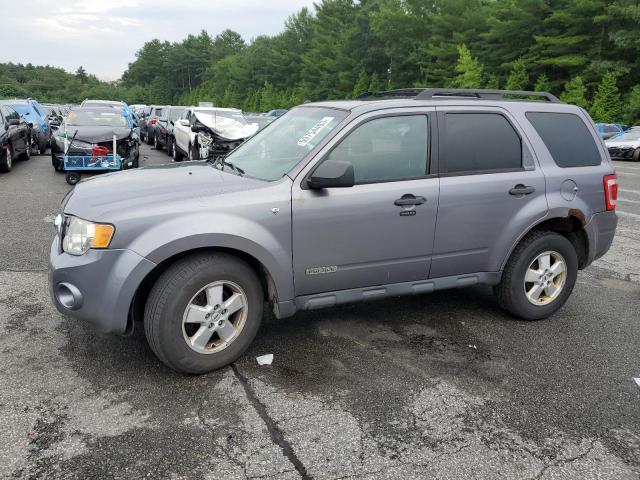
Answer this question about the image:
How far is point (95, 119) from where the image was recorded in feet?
42.1

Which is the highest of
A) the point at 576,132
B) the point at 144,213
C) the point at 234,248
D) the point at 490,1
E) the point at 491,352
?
the point at 490,1

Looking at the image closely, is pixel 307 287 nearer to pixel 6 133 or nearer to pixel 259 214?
pixel 259 214

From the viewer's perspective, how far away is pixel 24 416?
3109mm

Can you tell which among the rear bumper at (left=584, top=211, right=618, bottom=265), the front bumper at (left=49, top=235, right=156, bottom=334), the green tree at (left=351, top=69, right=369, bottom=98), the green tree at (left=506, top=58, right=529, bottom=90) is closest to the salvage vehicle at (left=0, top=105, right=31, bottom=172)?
the front bumper at (left=49, top=235, right=156, bottom=334)

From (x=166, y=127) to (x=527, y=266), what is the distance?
16199 mm

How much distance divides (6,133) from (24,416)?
12.1 meters

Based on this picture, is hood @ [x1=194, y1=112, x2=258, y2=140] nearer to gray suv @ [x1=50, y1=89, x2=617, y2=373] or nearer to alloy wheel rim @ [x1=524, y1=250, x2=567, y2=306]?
gray suv @ [x1=50, y1=89, x2=617, y2=373]

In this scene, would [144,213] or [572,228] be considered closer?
[144,213]

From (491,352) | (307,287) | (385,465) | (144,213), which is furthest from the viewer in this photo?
(491,352)

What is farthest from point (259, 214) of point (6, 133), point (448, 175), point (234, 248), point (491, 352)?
point (6, 133)

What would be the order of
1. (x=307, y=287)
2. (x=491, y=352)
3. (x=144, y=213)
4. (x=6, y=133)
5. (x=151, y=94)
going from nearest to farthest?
(x=144, y=213) < (x=307, y=287) < (x=491, y=352) < (x=6, y=133) < (x=151, y=94)

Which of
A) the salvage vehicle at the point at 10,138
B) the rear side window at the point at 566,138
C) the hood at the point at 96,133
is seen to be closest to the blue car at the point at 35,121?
the salvage vehicle at the point at 10,138

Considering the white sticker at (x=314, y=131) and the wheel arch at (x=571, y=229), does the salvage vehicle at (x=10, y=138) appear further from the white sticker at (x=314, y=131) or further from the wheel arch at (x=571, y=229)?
the wheel arch at (x=571, y=229)

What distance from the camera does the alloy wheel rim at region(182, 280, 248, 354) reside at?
3549 mm
